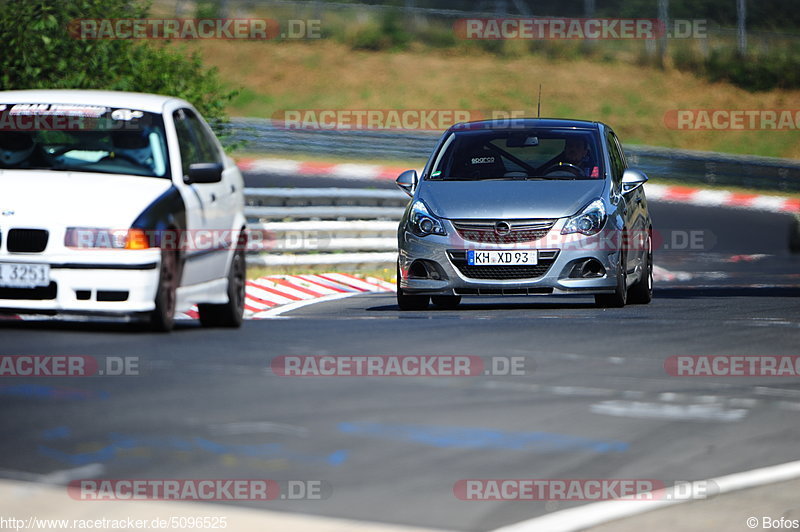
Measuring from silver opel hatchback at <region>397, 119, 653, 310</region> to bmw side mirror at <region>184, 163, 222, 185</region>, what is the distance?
3286 millimetres

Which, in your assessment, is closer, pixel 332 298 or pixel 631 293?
pixel 631 293

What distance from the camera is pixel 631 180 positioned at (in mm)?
14031

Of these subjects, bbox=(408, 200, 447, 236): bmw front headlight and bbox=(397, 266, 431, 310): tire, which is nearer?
bbox=(408, 200, 447, 236): bmw front headlight

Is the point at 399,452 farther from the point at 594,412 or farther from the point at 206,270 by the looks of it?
the point at 206,270

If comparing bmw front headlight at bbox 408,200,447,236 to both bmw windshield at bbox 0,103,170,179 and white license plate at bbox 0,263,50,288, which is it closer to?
bmw windshield at bbox 0,103,170,179

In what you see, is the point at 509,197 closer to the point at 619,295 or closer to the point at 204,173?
the point at 619,295

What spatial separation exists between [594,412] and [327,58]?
1644 inches

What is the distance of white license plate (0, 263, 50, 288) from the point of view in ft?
32.2

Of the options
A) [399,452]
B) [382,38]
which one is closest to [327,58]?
[382,38]

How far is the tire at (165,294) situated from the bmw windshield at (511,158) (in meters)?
4.43

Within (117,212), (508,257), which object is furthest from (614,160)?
(117,212)

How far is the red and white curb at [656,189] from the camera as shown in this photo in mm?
31531

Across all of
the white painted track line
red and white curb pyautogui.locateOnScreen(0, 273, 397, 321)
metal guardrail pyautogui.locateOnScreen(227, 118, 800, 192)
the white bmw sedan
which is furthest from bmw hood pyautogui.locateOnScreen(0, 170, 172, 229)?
metal guardrail pyautogui.locateOnScreen(227, 118, 800, 192)

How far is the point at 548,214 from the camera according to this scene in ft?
43.8
